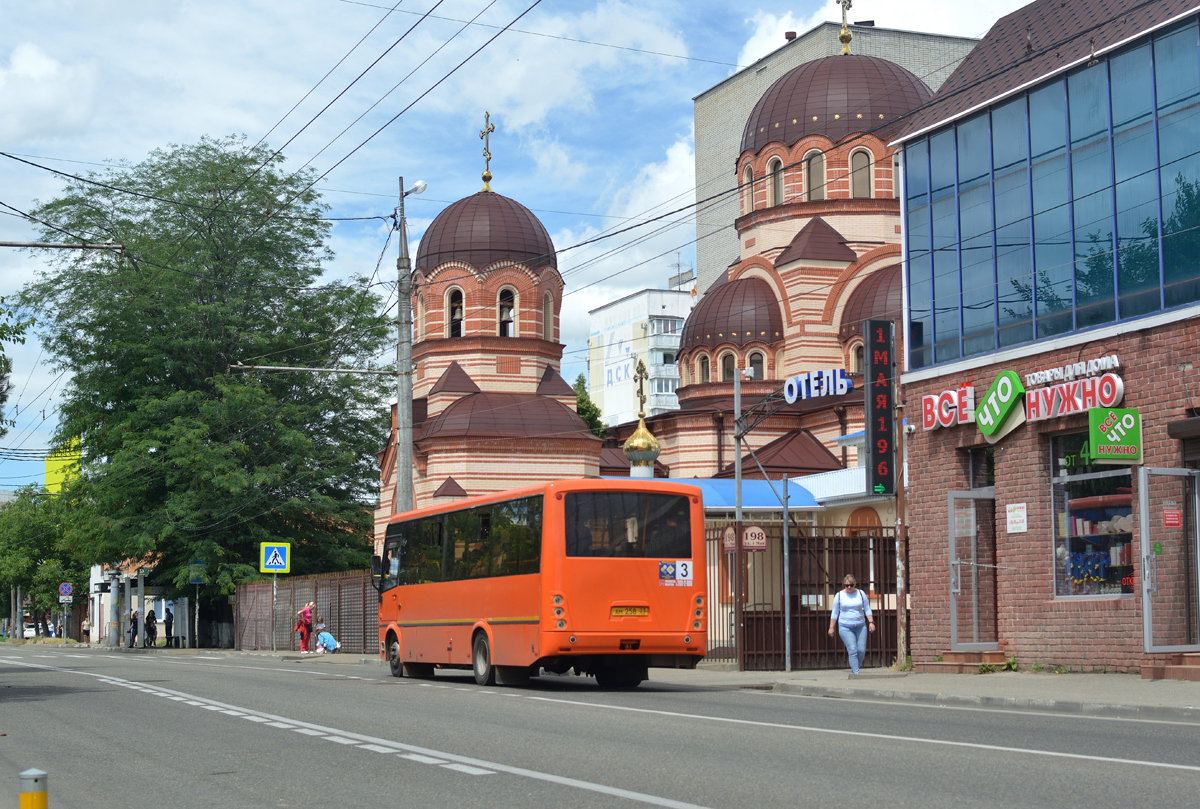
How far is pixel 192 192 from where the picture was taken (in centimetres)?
4606

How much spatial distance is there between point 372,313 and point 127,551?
12.0 m

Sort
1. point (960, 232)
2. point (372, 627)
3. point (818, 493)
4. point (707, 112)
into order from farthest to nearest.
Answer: point (707, 112), point (818, 493), point (372, 627), point (960, 232)

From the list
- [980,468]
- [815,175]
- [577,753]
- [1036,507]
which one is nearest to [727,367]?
[815,175]

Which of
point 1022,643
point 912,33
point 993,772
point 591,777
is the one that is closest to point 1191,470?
point 1022,643

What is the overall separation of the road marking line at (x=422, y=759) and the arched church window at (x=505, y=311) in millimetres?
45083

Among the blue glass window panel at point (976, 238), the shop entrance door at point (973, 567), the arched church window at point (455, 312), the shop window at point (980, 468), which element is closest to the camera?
the blue glass window panel at point (976, 238)

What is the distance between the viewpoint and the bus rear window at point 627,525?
1861 cm

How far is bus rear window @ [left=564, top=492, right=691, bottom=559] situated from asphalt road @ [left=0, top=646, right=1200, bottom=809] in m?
2.32

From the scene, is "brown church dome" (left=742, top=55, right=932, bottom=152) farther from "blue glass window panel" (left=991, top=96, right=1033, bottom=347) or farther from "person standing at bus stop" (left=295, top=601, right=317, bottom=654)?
"blue glass window panel" (left=991, top=96, right=1033, bottom=347)

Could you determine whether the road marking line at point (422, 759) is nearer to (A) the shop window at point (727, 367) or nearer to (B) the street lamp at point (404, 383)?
(B) the street lamp at point (404, 383)

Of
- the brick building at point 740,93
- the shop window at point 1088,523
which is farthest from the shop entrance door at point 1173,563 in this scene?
the brick building at point 740,93

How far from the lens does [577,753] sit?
10.4 m

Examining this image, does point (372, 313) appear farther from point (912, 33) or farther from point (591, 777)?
point (912, 33)

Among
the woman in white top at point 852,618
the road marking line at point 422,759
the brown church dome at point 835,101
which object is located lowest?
the road marking line at point 422,759
